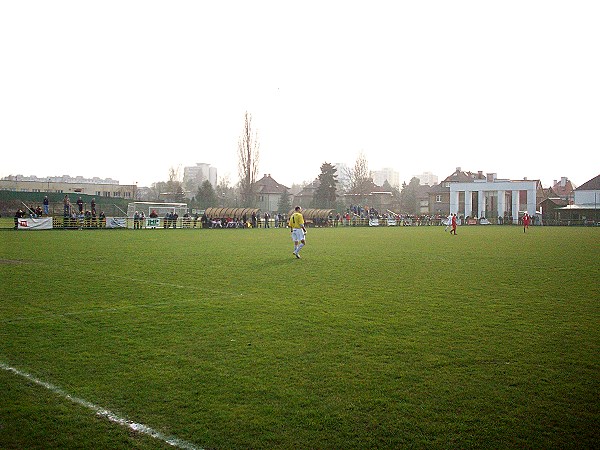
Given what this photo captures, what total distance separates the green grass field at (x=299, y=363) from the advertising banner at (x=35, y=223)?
27.9 m

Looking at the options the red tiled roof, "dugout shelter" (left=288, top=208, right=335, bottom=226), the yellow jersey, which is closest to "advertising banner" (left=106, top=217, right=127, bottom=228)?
"dugout shelter" (left=288, top=208, right=335, bottom=226)

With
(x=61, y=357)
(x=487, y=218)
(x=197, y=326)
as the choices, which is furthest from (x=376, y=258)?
(x=487, y=218)

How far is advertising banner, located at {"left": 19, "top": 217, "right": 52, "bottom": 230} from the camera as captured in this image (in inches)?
1510

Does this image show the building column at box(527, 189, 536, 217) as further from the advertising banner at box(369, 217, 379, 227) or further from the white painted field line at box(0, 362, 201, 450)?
the white painted field line at box(0, 362, 201, 450)

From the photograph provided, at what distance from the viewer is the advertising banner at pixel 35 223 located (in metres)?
38.3

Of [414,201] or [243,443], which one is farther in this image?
[414,201]

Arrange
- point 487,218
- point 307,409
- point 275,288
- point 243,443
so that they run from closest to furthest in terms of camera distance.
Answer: point 243,443 → point 307,409 → point 275,288 → point 487,218

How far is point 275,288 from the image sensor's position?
12578mm

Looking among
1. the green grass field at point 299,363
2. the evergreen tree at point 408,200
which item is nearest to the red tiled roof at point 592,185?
the evergreen tree at point 408,200

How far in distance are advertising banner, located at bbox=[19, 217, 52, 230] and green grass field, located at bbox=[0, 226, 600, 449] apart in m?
27.9

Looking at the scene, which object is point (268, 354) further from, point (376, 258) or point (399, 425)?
point (376, 258)

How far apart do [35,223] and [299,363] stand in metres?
38.0

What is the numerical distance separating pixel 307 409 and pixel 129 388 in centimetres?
193

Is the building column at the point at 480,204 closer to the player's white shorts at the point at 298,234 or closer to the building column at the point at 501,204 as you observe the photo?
the building column at the point at 501,204
